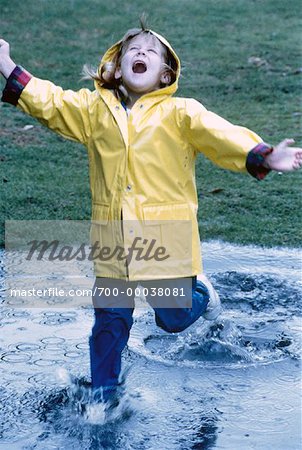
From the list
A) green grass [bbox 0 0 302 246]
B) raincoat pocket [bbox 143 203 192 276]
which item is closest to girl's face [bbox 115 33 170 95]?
raincoat pocket [bbox 143 203 192 276]

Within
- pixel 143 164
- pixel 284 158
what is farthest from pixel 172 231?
pixel 284 158

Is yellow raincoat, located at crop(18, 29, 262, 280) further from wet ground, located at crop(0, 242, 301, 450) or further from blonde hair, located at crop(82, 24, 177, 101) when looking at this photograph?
wet ground, located at crop(0, 242, 301, 450)

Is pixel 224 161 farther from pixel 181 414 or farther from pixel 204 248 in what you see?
pixel 204 248

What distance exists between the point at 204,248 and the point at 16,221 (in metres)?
1.27

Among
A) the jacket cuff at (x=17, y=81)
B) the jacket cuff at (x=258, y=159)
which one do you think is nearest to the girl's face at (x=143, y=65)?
the jacket cuff at (x=17, y=81)

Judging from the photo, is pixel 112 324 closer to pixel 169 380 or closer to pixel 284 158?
pixel 169 380

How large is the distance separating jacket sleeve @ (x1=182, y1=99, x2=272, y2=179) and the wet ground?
96cm

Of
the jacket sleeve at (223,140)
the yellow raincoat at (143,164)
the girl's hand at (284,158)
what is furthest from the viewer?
the yellow raincoat at (143,164)

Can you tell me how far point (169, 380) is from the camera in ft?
14.1

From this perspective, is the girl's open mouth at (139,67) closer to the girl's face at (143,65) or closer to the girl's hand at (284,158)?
the girl's face at (143,65)

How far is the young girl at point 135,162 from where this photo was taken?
3.96 metres

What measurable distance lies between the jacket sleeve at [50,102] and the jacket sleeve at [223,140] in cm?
42

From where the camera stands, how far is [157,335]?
4867mm

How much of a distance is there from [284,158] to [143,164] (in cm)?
60
